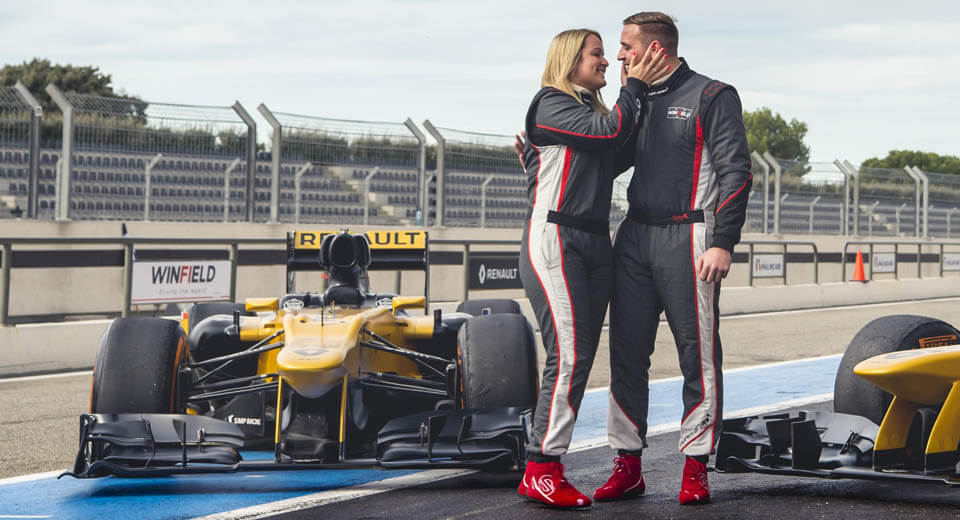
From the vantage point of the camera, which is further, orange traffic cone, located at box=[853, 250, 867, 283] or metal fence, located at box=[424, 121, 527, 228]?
orange traffic cone, located at box=[853, 250, 867, 283]

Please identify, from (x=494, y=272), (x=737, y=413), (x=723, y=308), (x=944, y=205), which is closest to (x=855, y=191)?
(x=944, y=205)

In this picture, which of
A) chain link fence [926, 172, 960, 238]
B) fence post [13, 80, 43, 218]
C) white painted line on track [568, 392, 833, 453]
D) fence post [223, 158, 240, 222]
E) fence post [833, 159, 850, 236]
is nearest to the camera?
white painted line on track [568, 392, 833, 453]

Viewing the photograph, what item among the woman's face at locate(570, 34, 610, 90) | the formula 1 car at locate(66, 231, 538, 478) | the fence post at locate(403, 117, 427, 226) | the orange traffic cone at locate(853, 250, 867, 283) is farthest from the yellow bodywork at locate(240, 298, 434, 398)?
the orange traffic cone at locate(853, 250, 867, 283)

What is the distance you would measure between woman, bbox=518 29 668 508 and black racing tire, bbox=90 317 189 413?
181 centimetres

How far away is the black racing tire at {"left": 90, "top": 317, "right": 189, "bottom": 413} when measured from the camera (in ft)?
18.2

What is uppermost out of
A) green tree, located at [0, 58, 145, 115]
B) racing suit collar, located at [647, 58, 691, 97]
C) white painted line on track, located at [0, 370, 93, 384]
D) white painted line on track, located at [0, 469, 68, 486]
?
green tree, located at [0, 58, 145, 115]

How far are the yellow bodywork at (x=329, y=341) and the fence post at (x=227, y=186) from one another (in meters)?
9.76

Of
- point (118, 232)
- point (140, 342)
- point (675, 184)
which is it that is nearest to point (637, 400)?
point (675, 184)

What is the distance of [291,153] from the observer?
55.2 feet

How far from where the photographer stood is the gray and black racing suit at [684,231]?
15.7ft

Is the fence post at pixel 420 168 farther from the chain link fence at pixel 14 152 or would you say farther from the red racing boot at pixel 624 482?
the red racing boot at pixel 624 482

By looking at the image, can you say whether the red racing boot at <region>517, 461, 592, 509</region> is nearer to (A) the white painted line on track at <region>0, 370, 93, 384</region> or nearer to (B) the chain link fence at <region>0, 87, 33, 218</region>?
(A) the white painted line on track at <region>0, 370, 93, 384</region>

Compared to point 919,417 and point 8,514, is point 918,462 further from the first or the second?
point 8,514

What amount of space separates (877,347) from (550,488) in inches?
61.3
